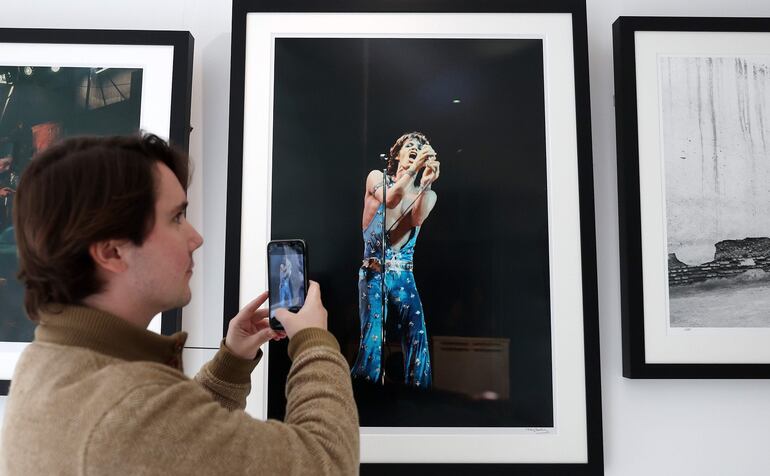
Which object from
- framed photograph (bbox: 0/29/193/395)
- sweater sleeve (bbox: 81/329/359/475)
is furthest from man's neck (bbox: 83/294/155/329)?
framed photograph (bbox: 0/29/193/395)

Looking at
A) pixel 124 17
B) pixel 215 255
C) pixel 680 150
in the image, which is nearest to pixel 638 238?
pixel 680 150

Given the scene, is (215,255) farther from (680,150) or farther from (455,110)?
(680,150)

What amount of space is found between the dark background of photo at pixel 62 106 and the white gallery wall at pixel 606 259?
4.6 inches

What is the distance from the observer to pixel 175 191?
72cm

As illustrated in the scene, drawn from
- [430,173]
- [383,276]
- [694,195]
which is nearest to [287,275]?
[383,276]

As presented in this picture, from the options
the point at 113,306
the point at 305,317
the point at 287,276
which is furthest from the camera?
the point at 287,276

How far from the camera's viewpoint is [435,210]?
44.3 inches

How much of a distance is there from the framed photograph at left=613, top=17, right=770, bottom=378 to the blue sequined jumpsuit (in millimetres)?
391

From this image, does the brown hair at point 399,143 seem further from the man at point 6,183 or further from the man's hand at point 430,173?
the man at point 6,183

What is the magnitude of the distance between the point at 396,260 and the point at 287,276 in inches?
10.3

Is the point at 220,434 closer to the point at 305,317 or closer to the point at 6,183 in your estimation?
the point at 305,317

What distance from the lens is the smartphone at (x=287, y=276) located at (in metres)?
0.89

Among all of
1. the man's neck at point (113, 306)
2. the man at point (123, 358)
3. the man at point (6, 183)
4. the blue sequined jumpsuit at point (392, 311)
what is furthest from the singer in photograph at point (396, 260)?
the man at point (6, 183)

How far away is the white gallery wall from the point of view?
1.13 metres
